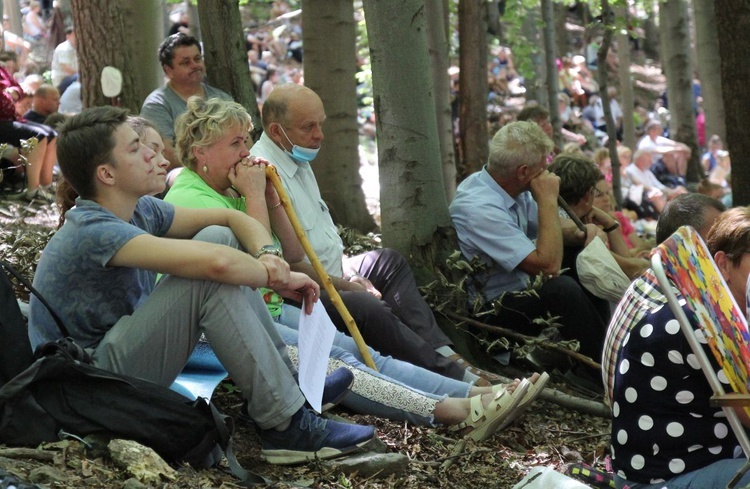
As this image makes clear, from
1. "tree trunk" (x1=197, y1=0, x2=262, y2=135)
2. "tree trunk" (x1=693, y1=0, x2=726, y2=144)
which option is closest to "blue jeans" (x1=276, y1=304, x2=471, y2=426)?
"tree trunk" (x1=197, y1=0, x2=262, y2=135)

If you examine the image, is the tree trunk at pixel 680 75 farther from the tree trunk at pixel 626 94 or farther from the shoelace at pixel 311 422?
the shoelace at pixel 311 422

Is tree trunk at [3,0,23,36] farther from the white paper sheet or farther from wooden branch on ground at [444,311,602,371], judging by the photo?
the white paper sheet

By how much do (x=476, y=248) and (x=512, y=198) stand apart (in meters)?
0.40

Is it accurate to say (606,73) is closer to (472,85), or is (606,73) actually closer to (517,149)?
(472,85)

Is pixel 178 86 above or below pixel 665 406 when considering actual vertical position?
above

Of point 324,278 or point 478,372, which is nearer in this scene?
point 324,278

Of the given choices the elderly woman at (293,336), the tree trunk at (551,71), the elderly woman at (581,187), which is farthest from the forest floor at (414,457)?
the tree trunk at (551,71)

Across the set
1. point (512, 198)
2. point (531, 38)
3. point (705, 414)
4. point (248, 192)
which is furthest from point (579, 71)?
point (705, 414)

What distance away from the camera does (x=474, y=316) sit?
624 centimetres

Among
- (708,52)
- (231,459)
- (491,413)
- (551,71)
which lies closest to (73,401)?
(231,459)

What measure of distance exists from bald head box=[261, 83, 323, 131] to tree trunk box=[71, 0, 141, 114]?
227 centimetres

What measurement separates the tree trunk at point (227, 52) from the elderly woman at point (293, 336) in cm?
211

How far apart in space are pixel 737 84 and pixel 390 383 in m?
3.77

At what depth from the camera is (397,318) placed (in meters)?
5.55
